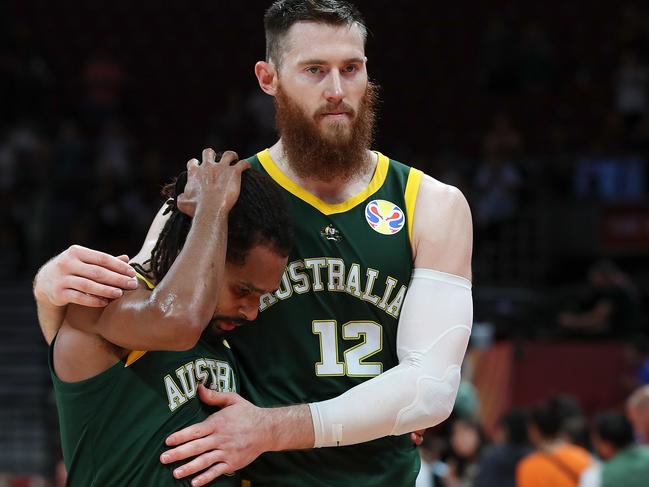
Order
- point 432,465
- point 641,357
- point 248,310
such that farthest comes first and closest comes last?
point 641,357 < point 432,465 < point 248,310

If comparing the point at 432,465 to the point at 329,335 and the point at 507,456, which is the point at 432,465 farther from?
the point at 329,335

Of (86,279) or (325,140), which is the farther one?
(325,140)

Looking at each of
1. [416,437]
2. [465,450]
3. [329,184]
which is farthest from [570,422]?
[329,184]

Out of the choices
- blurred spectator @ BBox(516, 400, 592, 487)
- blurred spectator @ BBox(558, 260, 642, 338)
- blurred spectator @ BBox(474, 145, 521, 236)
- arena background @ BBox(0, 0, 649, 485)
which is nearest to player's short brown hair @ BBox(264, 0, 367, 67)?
blurred spectator @ BBox(516, 400, 592, 487)

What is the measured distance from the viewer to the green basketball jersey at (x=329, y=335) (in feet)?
13.1

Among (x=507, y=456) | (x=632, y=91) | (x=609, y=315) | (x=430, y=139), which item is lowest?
(x=507, y=456)

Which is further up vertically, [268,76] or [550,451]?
[268,76]

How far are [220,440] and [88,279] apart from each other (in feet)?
2.15

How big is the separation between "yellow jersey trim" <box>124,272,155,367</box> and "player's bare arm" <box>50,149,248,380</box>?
6 cm

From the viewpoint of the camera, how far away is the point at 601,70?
55.9 ft

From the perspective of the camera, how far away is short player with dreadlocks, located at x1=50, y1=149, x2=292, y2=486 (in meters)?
3.43

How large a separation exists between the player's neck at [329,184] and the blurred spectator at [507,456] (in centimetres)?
461

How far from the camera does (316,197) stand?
419 centimetres

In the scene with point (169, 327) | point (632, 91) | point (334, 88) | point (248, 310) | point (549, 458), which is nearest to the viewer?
point (169, 327)
